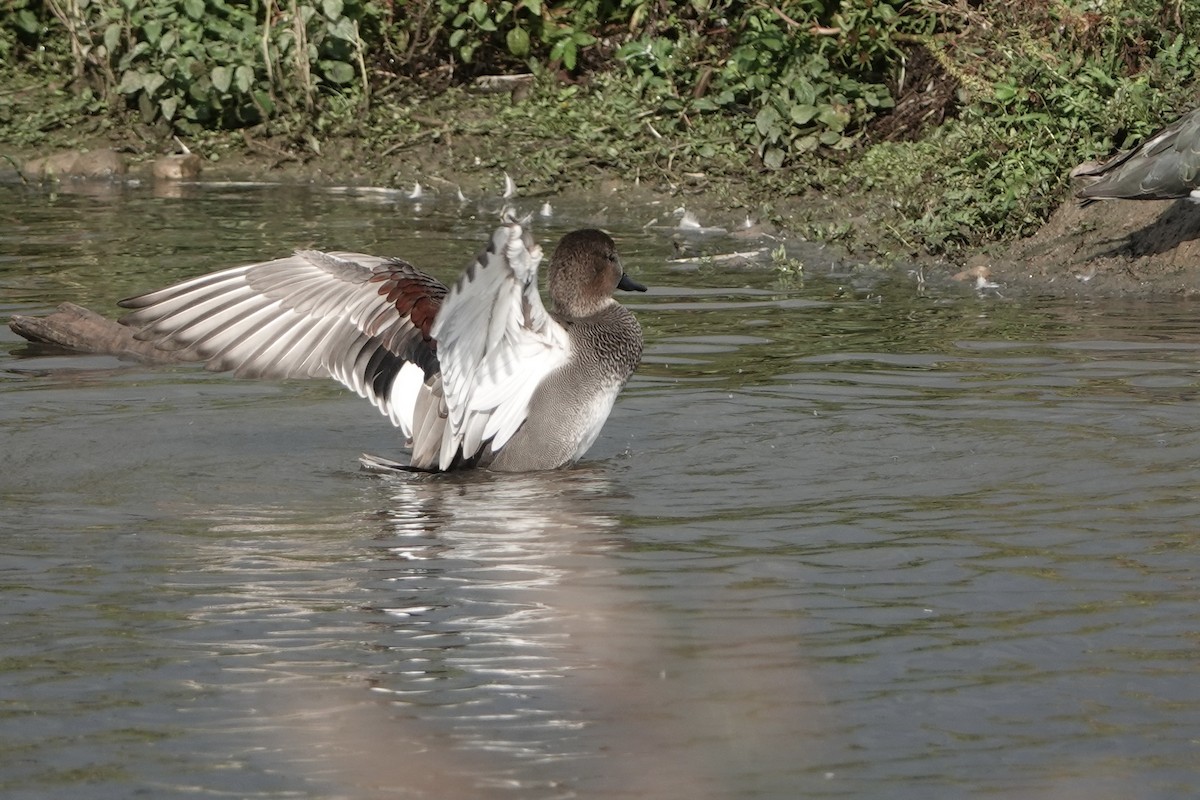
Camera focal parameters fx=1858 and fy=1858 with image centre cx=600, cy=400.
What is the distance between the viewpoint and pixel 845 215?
9805 millimetres

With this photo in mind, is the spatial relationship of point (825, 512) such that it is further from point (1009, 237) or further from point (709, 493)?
point (1009, 237)

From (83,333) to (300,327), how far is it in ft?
6.14

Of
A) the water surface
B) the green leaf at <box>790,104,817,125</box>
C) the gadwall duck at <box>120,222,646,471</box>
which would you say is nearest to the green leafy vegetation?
the green leaf at <box>790,104,817,125</box>

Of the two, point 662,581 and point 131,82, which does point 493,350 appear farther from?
point 131,82

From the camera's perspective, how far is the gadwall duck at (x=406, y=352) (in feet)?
19.3

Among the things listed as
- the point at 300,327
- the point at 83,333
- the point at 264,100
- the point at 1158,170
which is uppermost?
the point at 1158,170

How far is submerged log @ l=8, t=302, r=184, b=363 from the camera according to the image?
7.56 meters

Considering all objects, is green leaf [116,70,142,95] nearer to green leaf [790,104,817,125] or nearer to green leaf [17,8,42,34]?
green leaf [17,8,42,34]

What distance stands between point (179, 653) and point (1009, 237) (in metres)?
5.95

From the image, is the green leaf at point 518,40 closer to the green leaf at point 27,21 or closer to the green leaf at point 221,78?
the green leaf at point 221,78

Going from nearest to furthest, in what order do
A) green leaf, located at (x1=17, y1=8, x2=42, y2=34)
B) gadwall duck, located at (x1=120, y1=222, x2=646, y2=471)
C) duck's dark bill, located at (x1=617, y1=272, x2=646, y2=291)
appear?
gadwall duck, located at (x1=120, y1=222, x2=646, y2=471)
duck's dark bill, located at (x1=617, y1=272, x2=646, y2=291)
green leaf, located at (x1=17, y1=8, x2=42, y2=34)

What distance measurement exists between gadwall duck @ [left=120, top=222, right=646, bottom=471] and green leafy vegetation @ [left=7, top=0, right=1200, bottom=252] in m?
3.71

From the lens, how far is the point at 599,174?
11.0 metres

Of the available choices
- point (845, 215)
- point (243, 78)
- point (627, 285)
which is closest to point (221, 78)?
point (243, 78)
